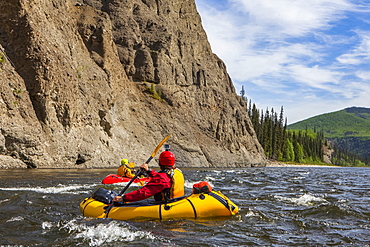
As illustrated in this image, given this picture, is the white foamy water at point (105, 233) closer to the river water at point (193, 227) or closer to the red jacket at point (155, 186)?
the river water at point (193, 227)

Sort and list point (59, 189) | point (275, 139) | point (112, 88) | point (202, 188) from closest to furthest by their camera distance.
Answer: point (202, 188), point (59, 189), point (112, 88), point (275, 139)

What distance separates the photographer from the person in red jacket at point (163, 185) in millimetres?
8656

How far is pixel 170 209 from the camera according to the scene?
8.50 m

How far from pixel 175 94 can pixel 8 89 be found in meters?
27.7

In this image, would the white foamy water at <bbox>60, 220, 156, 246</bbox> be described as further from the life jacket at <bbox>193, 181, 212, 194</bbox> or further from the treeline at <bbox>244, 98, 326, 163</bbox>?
the treeline at <bbox>244, 98, 326, 163</bbox>

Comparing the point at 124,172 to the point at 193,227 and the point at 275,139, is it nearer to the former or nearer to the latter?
the point at 193,227

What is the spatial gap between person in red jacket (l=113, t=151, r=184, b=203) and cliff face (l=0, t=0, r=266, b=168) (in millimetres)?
18317

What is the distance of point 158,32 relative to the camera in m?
53.5

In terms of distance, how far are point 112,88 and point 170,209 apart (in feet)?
113

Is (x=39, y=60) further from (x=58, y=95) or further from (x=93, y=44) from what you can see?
(x=93, y=44)

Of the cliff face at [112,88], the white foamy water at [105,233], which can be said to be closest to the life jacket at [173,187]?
the white foamy water at [105,233]

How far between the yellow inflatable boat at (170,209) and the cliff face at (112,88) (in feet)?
58.0

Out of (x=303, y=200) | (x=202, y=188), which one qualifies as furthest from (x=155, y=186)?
(x=303, y=200)

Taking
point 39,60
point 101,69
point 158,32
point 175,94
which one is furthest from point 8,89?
point 158,32
